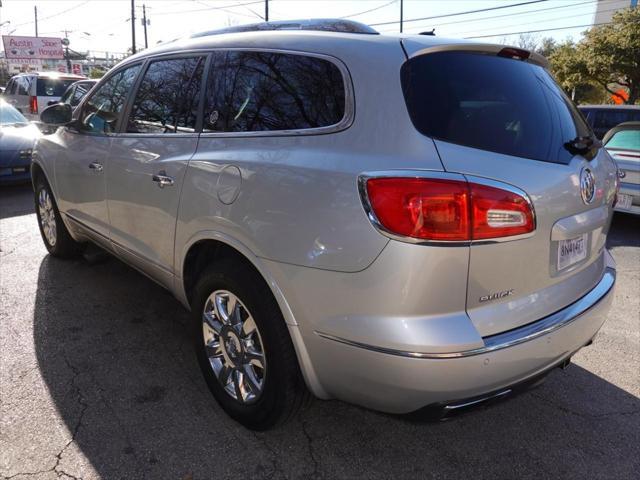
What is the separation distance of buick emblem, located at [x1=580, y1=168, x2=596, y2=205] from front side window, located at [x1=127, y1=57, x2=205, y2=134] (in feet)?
6.12

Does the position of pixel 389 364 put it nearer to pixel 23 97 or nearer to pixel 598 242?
pixel 598 242

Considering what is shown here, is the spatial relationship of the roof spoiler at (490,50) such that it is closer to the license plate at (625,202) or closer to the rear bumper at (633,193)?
the license plate at (625,202)

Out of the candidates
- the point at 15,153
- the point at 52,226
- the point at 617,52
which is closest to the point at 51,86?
the point at 15,153

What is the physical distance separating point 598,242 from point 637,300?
2403 millimetres

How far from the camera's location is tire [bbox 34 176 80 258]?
4578 millimetres

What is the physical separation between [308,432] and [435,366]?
102 centimetres

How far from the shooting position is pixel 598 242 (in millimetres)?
2455

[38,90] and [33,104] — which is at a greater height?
[38,90]

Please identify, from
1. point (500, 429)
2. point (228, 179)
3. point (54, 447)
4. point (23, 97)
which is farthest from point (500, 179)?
point (23, 97)

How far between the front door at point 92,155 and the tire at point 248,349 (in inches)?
54.3

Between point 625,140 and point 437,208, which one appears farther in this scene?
point 625,140

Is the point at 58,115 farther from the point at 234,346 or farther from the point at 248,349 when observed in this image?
the point at 248,349

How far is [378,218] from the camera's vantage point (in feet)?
5.83

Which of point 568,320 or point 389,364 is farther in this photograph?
point 568,320
